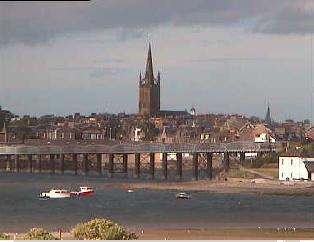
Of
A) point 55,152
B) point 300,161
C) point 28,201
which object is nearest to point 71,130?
point 55,152

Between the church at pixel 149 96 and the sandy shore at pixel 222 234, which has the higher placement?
the church at pixel 149 96

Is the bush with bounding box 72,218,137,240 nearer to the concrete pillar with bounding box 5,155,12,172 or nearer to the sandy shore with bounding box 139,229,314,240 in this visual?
the sandy shore with bounding box 139,229,314,240

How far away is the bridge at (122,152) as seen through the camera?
301ft

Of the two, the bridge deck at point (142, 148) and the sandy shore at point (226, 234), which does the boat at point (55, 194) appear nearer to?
the sandy shore at point (226, 234)

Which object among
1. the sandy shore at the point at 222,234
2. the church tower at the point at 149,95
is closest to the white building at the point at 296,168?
the sandy shore at the point at 222,234

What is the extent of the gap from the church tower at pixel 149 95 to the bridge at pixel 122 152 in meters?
15.8

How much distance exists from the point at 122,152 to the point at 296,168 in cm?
3153

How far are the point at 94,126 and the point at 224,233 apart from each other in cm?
10271

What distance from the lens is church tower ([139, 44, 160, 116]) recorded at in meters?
138

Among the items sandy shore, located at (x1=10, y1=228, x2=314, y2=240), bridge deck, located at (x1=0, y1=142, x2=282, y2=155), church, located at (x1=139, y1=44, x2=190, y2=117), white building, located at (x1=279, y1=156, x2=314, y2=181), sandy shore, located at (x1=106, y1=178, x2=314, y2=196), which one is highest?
church, located at (x1=139, y1=44, x2=190, y2=117)

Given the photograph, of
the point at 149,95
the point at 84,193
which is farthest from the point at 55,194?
the point at 149,95

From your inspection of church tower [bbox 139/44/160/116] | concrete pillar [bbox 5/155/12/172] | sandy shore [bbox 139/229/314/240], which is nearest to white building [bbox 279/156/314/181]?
sandy shore [bbox 139/229/314/240]

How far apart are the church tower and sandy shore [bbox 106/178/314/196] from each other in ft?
206

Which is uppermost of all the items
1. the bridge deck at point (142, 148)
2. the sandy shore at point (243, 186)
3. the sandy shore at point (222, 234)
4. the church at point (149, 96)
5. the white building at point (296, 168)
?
the church at point (149, 96)
